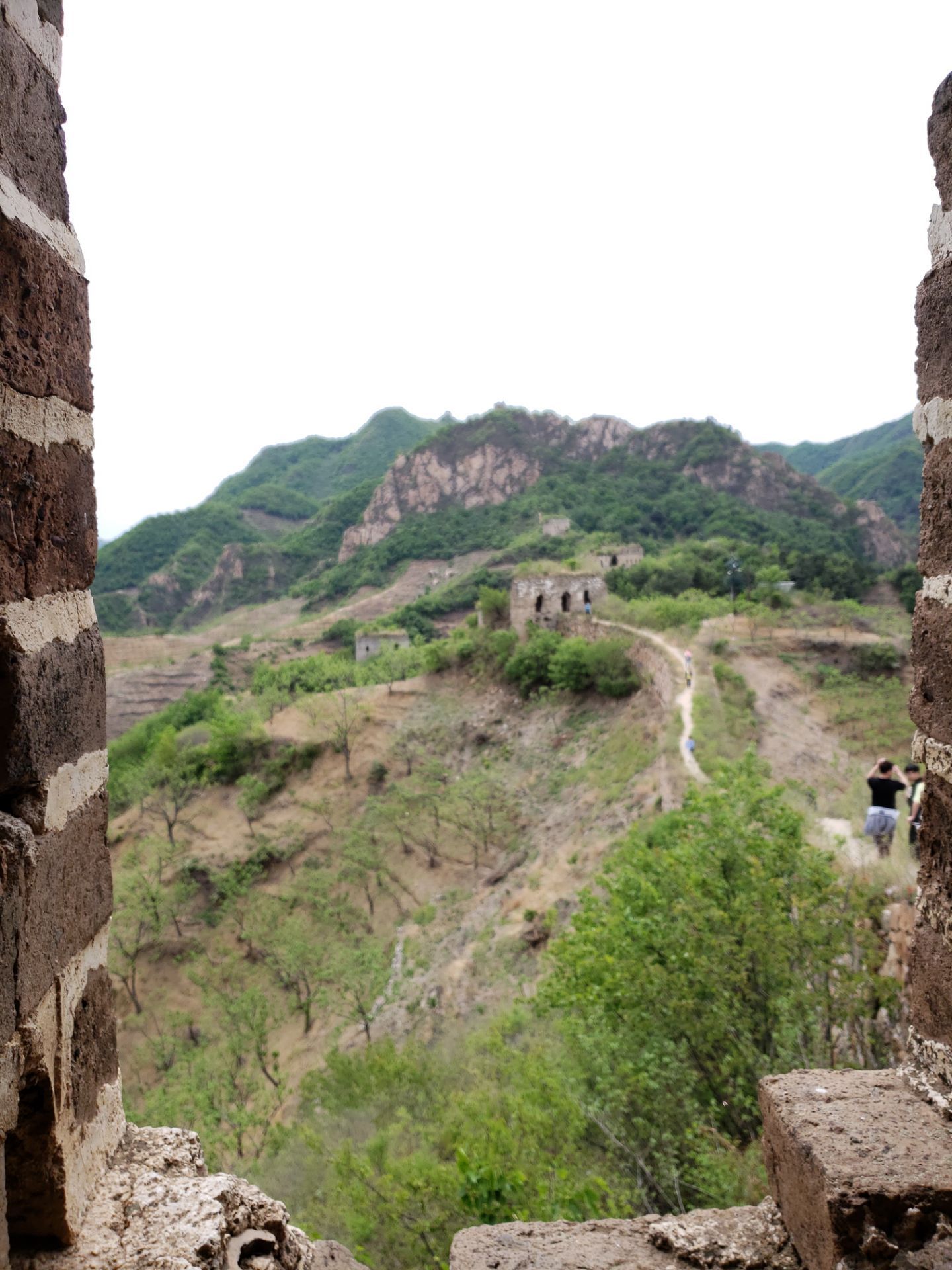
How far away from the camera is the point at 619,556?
144 feet

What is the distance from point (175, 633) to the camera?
69.5 m

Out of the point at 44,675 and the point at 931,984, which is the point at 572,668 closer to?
the point at 931,984

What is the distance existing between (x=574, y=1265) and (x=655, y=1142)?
461 centimetres

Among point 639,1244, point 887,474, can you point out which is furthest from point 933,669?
point 887,474

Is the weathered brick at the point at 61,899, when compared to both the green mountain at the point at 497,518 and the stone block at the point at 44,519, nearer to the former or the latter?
the stone block at the point at 44,519

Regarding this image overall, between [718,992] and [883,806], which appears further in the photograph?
[883,806]

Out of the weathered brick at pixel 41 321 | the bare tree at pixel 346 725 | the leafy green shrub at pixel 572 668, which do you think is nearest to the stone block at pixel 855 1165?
the weathered brick at pixel 41 321

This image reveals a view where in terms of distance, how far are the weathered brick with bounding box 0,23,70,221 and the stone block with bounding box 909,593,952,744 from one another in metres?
2.46

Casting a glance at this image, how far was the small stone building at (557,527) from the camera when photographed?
6494 cm

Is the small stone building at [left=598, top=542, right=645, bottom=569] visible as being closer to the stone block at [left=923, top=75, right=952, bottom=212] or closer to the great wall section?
the stone block at [left=923, top=75, right=952, bottom=212]

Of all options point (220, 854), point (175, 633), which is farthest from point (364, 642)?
point (175, 633)

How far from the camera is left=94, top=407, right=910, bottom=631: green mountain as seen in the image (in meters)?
66.1

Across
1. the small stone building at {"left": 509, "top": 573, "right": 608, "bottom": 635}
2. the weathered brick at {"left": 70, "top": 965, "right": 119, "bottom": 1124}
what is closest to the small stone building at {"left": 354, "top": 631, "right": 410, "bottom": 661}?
the small stone building at {"left": 509, "top": 573, "right": 608, "bottom": 635}

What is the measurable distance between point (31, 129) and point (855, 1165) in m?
3.24
